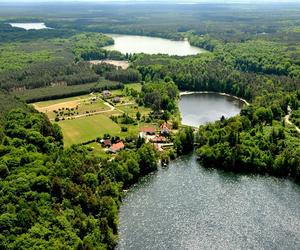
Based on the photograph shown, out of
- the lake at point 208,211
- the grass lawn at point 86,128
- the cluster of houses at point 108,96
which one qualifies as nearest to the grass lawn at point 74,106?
the cluster of houses at point 108,96

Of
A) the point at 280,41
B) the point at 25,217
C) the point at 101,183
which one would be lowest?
the point at 280,41

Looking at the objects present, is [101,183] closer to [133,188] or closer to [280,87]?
[133,188]

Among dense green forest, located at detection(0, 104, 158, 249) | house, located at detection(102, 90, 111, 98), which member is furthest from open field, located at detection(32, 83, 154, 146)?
dense green forest, located at detection(0, 104, 158, 249)

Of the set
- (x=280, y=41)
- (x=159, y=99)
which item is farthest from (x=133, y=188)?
(x=280, y=41)

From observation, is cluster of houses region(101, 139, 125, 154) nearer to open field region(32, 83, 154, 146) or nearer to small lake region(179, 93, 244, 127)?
open field region(32, 83, 154, 146)

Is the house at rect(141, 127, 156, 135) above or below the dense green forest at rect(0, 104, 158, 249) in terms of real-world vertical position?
below

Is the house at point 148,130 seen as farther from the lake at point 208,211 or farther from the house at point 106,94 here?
the house at point 106,94
